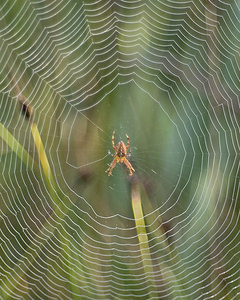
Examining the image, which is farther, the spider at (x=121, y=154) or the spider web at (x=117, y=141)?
the spider at (x=121, y=154)

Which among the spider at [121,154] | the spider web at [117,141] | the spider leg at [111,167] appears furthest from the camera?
the spider at [121,154]

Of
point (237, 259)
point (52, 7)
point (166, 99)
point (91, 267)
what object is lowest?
point (91, 267)

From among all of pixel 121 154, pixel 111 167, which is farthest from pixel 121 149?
pixel 111 167

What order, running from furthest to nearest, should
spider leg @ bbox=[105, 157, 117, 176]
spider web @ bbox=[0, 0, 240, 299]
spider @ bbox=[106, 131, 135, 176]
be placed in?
1. spider @ bbox=[106, 131, 135, 176]
2. spider leg @ bbox=[105, 157, 117, 176]
3. spider web @ bbox=[0, 0, 240, 299]

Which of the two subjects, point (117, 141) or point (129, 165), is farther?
point (117, 141)

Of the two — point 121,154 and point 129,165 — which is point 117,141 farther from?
point 129,165

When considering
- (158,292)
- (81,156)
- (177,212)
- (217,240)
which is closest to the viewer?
(158,292)

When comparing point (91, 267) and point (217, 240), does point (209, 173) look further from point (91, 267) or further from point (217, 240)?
point (91, 267)

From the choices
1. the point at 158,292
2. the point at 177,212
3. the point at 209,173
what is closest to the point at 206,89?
the point at 209,173
